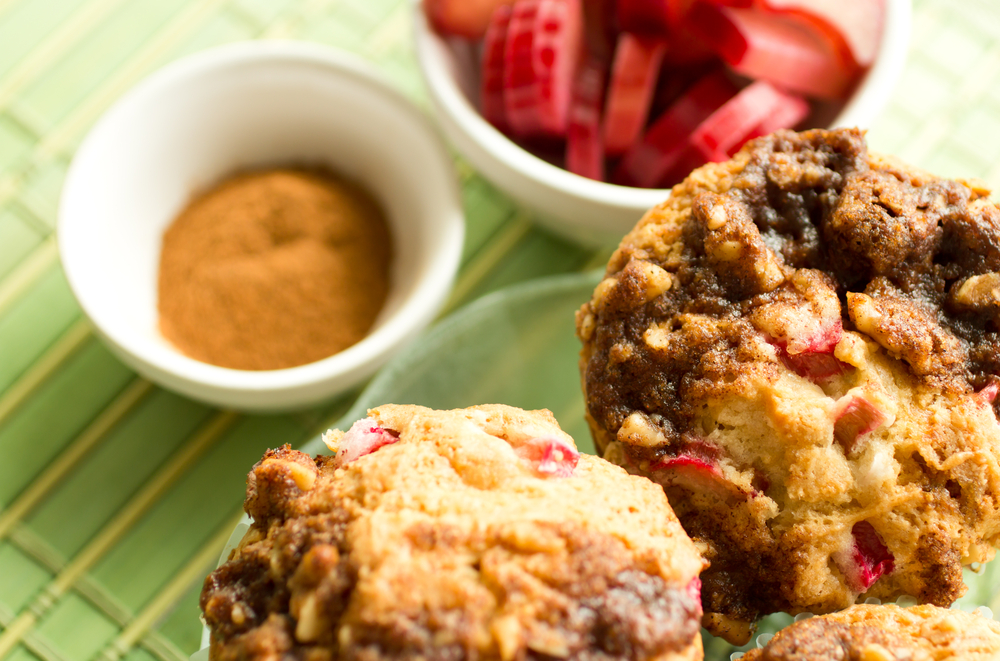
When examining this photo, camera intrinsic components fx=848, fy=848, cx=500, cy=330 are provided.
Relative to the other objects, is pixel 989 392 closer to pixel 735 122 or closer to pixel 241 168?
pixel 735 122

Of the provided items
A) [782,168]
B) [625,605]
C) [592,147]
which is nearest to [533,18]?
[592,147]

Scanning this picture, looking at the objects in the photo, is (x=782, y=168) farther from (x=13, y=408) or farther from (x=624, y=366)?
(x=13, y=408)

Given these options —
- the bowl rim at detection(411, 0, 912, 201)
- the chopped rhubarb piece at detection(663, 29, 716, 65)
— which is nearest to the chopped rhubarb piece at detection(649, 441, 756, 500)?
the bowl rim at detection(411, 0, 912, 201)

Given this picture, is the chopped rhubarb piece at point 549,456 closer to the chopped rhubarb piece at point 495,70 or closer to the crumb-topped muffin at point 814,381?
the crumb-topped muffin at point 814,381

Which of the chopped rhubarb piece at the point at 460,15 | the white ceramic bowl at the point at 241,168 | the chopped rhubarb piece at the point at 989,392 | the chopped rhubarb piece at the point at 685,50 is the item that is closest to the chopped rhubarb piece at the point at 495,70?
the chopped rhubarb piece at the point at 460,15

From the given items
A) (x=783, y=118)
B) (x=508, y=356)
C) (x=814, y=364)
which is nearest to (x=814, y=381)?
(x=814, y=364)

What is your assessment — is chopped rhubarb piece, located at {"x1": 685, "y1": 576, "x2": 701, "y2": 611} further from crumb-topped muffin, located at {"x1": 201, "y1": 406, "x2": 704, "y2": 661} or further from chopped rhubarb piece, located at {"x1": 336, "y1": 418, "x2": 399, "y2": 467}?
chopped rhubarb piece, located at {"x1": 336, "y1": 418, "x2": 399, "y2": 467}
